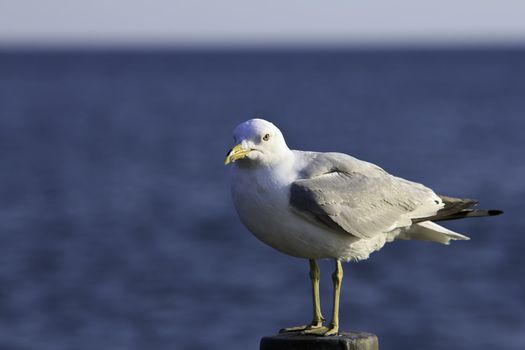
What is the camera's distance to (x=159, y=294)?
74.4 feet

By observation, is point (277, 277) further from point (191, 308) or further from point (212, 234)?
point (212, 234)

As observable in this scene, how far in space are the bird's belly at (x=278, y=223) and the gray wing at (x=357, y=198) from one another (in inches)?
3.1

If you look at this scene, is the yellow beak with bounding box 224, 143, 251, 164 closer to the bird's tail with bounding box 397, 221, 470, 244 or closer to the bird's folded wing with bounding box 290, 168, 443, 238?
the bird's folded wing with bounding box 290, 168, 443, 238

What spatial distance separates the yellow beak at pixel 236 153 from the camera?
6.78 m

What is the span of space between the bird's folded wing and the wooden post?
90 cm

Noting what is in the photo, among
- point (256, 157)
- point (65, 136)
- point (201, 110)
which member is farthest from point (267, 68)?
point (256, 157)

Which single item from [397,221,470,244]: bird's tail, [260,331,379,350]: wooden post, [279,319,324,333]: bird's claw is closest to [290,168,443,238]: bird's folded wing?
[397,221,470,244]: bird's tail

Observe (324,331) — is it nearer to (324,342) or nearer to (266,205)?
(324,342)

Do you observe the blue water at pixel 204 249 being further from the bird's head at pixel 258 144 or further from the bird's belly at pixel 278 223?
the bird's head at pixel 258 144

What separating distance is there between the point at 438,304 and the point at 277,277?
371cm

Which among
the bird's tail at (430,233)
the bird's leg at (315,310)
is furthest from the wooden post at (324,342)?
the bird's tail at (430,233)

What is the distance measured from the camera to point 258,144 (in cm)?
700

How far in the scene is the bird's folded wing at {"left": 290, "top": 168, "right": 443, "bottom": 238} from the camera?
280 inches

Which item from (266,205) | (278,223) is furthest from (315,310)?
(266,205)
